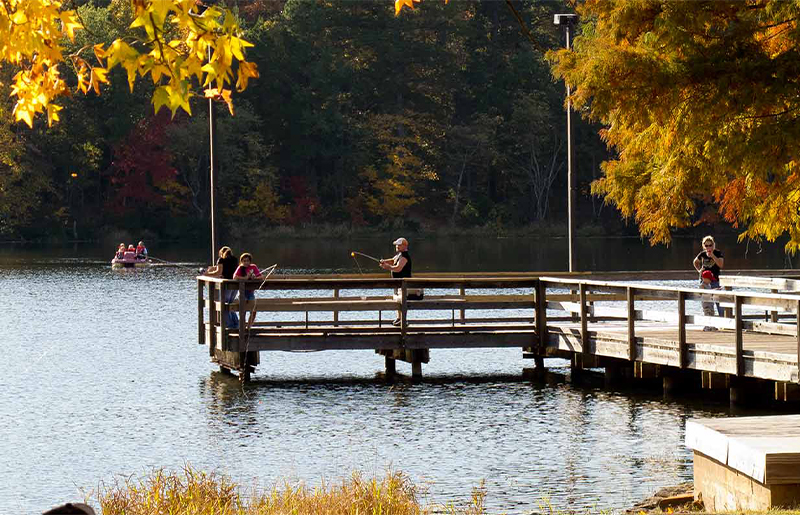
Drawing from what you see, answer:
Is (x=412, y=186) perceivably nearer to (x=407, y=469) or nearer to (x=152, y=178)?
(x=152, y=178)

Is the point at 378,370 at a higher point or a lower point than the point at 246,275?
lower

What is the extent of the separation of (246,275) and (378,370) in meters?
3.13

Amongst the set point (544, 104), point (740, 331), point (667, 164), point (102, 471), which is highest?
point (544, 104)

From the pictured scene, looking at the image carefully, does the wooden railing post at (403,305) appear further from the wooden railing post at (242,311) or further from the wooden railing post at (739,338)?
the wooden railing post at (739,338)

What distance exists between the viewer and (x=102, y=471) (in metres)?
15.9

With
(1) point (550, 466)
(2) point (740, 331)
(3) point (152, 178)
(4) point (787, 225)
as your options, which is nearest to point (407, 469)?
(1) point (550, 466)

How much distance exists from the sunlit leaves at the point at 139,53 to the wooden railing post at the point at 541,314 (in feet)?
48.2

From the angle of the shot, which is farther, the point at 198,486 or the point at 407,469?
the point at 407,469

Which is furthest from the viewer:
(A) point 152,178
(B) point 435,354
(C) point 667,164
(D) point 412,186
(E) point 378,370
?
(D) point 412,186

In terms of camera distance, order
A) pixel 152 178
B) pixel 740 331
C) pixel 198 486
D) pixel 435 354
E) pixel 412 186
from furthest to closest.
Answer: pixel 412 186
pixel 152 178
pixel 435 354
pixel 740 331
pixel 198 486

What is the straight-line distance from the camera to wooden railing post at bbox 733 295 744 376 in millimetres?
17703

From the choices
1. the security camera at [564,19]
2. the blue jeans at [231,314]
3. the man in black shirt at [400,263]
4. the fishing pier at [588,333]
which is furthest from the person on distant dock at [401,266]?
the security camera at [564,19]

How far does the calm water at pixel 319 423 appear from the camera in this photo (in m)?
15.1

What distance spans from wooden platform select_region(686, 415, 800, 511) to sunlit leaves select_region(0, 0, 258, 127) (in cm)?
469
